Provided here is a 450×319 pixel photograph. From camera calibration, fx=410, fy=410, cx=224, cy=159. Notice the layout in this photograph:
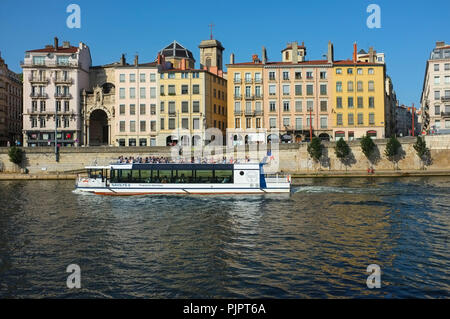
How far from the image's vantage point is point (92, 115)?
278ft

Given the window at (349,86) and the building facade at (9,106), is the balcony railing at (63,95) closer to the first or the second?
the building facade at (9,106)

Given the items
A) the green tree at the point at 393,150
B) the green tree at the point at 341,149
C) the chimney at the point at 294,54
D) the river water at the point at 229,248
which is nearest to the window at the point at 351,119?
the green tree at the point at 341,149

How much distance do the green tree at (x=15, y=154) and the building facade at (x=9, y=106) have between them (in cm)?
2597

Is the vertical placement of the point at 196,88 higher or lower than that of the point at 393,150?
higher

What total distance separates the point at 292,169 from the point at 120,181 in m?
32.6

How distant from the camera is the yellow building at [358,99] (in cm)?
7519

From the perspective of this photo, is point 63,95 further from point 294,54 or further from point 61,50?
point 294,54

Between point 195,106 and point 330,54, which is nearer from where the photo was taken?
point 330,54

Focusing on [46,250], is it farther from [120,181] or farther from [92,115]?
→ [92,115]

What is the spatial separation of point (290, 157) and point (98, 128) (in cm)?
4273

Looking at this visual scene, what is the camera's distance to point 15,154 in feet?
221

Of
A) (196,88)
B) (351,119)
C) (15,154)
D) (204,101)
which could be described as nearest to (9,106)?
(15,154)

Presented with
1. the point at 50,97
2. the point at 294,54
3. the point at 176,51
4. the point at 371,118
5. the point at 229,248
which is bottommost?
the point at 229,248

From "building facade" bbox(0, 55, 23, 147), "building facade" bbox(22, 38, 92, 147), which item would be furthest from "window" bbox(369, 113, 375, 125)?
"building facade" bbox(0, 55, 23, 147)
